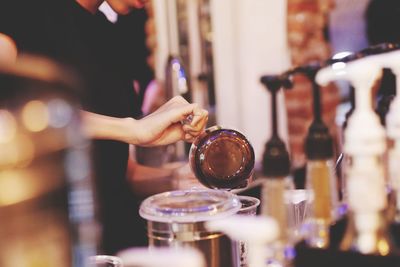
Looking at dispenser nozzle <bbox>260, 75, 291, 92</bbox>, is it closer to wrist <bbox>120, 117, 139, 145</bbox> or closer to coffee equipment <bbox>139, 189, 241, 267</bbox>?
coffee equipment <bbox>139, 189, 241, 267</bbox>

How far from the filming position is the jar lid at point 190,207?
0.58 meters

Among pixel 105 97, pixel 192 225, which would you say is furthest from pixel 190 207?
pixel 105 97

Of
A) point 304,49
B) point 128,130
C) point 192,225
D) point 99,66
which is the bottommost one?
point 192,225

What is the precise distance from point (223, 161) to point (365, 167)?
0.24 metres

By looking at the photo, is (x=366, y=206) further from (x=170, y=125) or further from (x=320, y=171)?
(x=170, y=125)

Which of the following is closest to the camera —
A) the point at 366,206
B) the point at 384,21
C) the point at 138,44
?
the point at 366,206

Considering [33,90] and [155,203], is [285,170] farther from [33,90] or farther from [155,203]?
[33,90]

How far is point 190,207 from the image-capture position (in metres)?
0.60

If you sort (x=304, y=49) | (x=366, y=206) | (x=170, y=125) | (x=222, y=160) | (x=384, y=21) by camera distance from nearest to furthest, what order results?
(x=366, y=206)
(x=222, y=160)
(x=170, y=125)
(x=384, y=21)
(x=304, y=49)

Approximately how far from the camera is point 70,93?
50 centimetres

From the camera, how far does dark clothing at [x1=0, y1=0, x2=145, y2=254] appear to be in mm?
858

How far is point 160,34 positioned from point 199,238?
1.79 metres

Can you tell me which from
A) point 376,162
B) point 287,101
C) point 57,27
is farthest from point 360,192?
point 287,101

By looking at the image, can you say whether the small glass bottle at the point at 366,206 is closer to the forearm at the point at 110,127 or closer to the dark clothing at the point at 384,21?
the forearm at the point at 110,127
